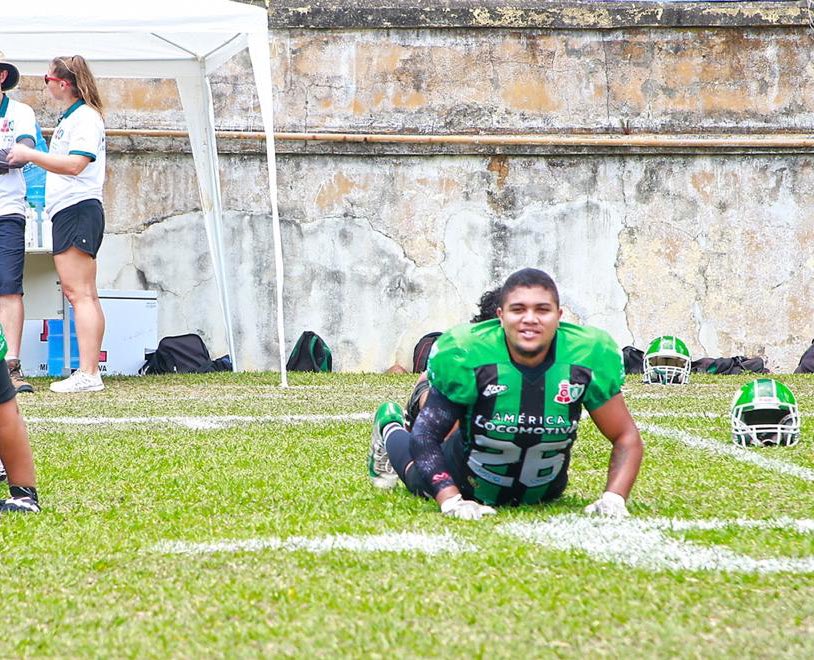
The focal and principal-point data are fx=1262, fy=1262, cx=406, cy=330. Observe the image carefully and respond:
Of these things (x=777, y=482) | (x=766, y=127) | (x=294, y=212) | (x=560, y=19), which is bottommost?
(x=777, y=482)

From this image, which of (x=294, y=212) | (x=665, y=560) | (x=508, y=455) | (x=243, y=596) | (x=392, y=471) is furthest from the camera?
(x=294, y=212)

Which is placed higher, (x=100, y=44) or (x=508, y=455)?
(x=100, y=44)

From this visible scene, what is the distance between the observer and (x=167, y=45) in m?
10.6

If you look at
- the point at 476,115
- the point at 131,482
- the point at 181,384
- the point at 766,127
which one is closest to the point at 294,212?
the point at 476,115

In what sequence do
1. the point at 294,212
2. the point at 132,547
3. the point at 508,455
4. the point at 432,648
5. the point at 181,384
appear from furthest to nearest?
the point at 294,212 < the point at 181,384 < the point at 508,455 < the point at 132,547 < the point at 432,648

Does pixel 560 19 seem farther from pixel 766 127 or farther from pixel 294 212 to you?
pixel 294 212

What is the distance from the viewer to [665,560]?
334cm

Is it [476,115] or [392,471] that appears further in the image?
[476,115]

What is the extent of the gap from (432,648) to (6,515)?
2.13 m

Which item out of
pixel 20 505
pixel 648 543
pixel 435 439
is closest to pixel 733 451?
pixel 435 439

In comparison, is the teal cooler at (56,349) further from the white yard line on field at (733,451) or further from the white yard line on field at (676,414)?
the white yard line on field at (733,451)

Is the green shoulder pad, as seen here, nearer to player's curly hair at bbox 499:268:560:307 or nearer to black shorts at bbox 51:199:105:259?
player's curly hair at bbox 499:268:560:307

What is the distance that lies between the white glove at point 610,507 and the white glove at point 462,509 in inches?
12.9

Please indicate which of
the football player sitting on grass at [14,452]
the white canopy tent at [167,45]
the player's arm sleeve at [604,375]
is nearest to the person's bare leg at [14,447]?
the football player sitting on grass at [14,452]
